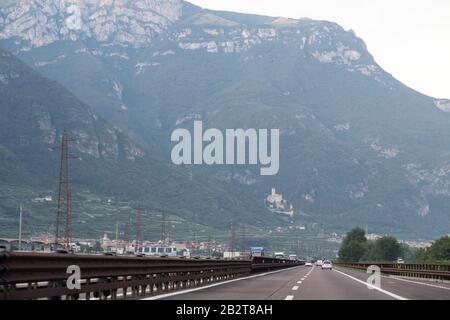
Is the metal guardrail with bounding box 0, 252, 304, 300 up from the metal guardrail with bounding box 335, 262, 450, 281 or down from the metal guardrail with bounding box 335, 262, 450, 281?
up

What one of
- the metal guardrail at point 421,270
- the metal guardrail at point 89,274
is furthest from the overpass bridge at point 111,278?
the metal guardrail at point 421,270

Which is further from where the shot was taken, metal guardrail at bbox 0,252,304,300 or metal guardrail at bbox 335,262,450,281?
metal guardrail at bbox 335,262,450,281

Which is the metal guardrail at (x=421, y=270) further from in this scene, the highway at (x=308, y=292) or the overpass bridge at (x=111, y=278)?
the overpass bridge at (x=111, y=278)

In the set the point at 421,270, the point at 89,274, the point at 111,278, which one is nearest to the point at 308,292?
the point at 111,278

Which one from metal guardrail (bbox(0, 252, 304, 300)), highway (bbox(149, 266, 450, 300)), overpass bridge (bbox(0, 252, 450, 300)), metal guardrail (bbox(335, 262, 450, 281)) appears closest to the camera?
metal guardrail (bbox(0, 252, 304, 300))

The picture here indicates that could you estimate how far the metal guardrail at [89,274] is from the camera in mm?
14992

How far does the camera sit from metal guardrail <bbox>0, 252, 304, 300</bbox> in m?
15.0

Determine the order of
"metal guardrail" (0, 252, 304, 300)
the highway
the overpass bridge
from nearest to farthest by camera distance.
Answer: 1. "metal guardrail" (0, 252, 304, 300)
2. the overpass bridge
3. the highway

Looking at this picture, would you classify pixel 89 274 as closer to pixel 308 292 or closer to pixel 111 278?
pixel 111 278

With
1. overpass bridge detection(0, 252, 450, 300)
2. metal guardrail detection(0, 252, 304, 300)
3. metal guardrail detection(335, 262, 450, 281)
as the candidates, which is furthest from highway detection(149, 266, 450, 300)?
metal guardrail detection(335, 262, 450, 281)

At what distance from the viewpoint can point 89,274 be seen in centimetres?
1891

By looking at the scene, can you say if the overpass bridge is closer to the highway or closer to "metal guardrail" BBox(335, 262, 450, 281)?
the highway
